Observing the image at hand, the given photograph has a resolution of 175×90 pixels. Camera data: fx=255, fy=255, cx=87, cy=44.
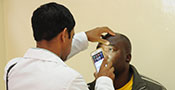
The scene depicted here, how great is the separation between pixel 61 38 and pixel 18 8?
1501 mm

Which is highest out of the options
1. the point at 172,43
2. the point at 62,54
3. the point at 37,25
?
the point at 37,25

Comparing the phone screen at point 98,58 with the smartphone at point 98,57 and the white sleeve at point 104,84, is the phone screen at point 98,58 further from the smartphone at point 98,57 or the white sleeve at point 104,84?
the white sleeve at point 104,84

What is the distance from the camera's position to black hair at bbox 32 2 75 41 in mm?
1018

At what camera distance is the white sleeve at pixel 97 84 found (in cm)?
95

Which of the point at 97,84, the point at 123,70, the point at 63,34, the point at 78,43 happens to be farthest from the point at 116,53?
the point at 63,34

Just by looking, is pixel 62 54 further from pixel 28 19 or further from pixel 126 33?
pixel 28 19

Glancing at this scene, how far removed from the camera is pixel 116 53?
1617 mm

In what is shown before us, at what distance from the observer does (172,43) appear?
1764mm

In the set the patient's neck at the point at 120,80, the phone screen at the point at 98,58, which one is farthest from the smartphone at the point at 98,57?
the patient's neck at the point at 120,80

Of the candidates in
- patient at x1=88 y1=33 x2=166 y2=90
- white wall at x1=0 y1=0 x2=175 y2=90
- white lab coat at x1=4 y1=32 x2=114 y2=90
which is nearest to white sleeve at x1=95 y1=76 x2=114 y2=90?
white lab coat at x1=4 y1=32 x2=114 y2=90

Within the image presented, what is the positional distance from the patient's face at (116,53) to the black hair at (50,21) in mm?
600

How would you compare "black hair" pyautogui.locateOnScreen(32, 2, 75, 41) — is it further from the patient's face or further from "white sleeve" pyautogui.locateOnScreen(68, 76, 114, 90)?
the patient's face

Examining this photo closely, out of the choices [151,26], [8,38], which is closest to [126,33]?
[151,26]

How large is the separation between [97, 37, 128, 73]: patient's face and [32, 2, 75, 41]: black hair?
0.60m
